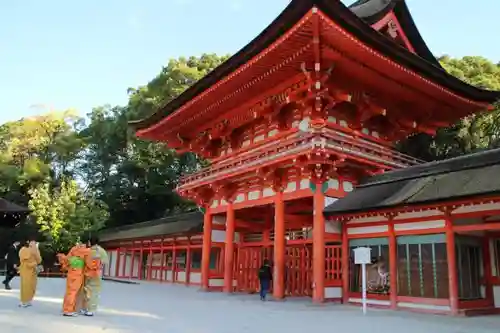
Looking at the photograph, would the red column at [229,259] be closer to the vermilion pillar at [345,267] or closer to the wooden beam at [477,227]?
the vermilion pillar at [345,267]

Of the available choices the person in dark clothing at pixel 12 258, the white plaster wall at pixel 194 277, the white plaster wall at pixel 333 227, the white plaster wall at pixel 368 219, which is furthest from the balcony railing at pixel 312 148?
the person in dark clothing at pixel 12 258

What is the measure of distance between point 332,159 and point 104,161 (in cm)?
3215

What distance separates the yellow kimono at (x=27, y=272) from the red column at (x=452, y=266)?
955 centimetres

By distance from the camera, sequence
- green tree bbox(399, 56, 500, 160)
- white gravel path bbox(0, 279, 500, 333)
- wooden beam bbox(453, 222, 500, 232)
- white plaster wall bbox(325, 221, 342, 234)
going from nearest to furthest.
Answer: white gravel path bbox(0, 279, 500, 333)
wooden beam bbox(453, 222, 500, 232)
white plaster wall bbox(325, 221, 342, 234)
green tree bbox(399, 56, 500, 160)

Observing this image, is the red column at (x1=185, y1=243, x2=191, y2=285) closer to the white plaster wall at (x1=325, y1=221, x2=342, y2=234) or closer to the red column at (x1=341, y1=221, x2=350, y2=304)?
the white plaster wall at (x1=325, y1=221, x2=342, y2=234)

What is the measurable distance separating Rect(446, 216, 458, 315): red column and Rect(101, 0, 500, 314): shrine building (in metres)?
0.03

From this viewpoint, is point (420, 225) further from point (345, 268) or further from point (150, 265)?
point (150, 265)

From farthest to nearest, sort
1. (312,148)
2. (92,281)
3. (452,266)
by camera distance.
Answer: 1. (312,148)
2. (452,266)
3. (92,281)

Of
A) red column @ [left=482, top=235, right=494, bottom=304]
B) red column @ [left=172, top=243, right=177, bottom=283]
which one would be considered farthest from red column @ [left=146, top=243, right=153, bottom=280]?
red column @ [left=482, top=235, right=494, bottom=304]

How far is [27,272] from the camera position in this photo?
9961mm

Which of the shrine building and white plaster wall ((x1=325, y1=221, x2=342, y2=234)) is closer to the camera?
the shrine building

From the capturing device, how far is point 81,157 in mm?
41719

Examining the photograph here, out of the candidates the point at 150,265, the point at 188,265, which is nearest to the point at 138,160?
the point at 150,265

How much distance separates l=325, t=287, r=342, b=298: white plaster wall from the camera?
12.8 meters
